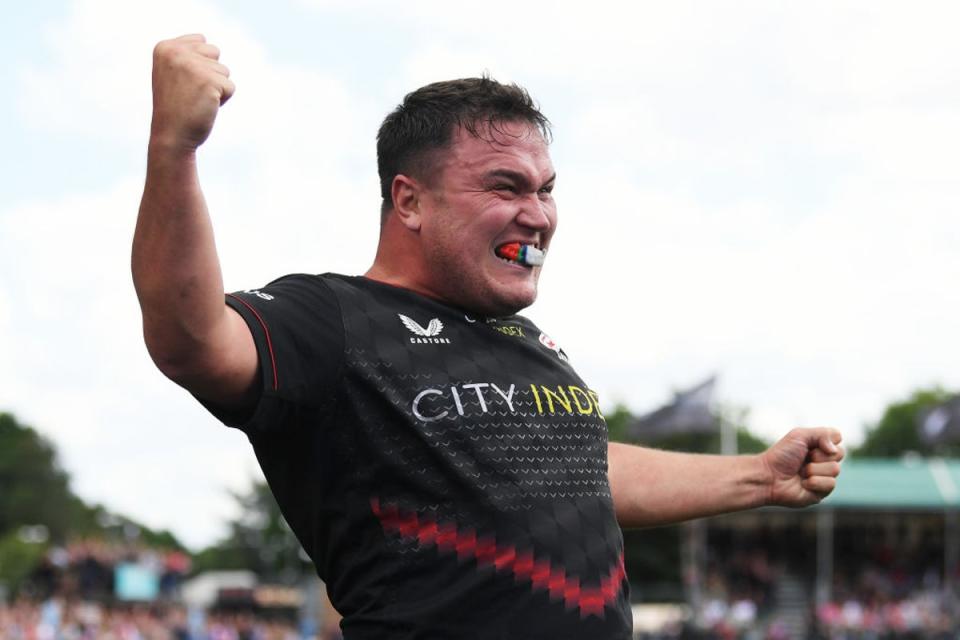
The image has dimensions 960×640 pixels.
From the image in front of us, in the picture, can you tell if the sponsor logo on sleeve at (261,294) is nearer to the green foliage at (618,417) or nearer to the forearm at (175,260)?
the forearm at (175,260)

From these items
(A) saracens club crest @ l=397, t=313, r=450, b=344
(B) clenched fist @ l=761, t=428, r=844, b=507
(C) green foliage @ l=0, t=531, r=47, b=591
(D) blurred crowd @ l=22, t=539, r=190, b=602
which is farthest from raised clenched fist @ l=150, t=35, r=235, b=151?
(C) green foliage @ l=0, t=531, r=47, b=591

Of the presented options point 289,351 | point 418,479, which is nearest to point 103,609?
point 418,479

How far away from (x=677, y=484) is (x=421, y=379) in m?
1.11

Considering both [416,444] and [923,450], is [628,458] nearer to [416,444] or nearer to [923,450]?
[416,444]

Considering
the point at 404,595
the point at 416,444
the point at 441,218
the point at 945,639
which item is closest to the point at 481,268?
the point at 441,218

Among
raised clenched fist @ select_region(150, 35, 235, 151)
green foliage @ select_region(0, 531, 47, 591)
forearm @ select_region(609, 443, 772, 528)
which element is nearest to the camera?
raised clenched fist @ select_region(150, 35, 235, 151)

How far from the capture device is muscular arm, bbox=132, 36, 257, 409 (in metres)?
2.41

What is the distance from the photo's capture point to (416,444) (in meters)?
2.89

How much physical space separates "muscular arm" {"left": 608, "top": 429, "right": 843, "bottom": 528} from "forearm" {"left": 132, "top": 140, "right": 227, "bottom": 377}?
1.55m

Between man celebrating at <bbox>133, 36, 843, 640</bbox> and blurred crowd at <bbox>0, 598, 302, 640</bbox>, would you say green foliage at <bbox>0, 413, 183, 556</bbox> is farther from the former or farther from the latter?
man celebrating at <bbox>133, 36, 843, 640</bbox>

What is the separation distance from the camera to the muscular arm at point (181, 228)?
241 cm

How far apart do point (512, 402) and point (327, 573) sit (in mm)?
587

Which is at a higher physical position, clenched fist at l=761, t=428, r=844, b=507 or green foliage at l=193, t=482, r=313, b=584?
clenched fist at l=761, t=428, r=844, b=507

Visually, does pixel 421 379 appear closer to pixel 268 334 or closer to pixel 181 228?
pixel 268 334
